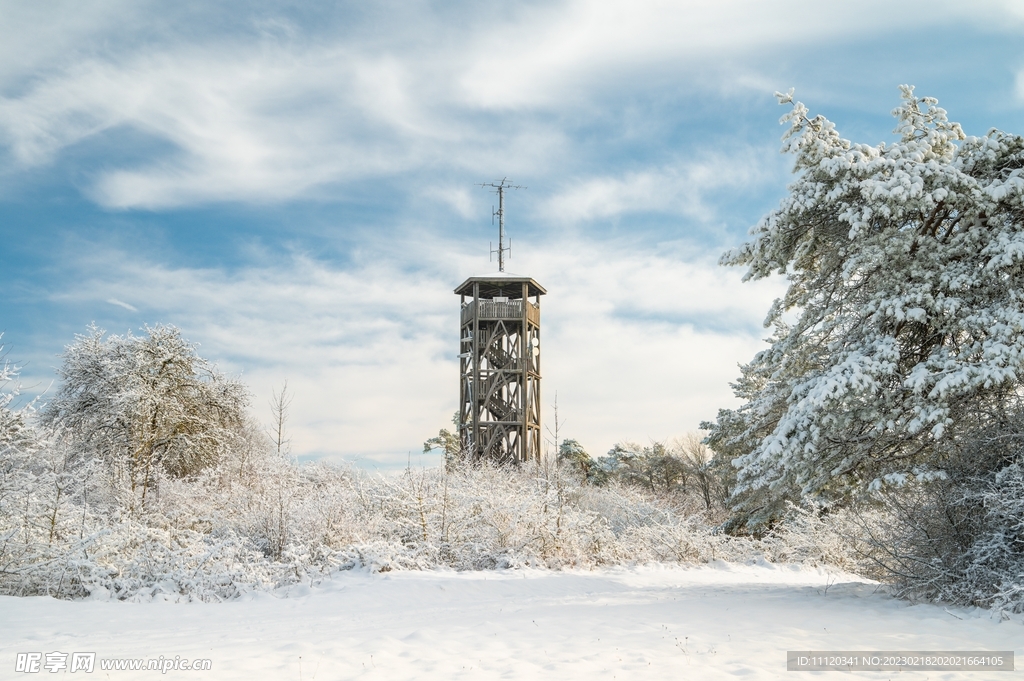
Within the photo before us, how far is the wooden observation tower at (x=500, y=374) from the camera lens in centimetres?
2462

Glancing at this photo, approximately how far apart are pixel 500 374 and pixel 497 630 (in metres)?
17.9

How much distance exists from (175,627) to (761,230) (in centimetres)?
870

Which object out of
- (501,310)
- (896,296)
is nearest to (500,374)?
(501,310)

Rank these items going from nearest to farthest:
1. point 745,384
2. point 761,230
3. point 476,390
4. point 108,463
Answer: point 761,230, point 108,463, point 745,384, point 476,390

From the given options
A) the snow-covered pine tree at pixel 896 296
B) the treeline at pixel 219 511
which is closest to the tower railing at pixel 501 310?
the treeline at pixel 219 511

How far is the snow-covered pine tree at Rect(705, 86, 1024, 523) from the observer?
7.95 metres

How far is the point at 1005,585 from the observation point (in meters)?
7.20

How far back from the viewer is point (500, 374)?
82.5 ft

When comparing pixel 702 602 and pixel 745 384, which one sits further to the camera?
pixel 745 384

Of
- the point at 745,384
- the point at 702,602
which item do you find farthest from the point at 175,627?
the point at 745,384

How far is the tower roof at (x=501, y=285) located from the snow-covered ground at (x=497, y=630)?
1613cm

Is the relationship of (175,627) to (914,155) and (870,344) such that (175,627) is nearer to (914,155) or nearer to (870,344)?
(870,344)

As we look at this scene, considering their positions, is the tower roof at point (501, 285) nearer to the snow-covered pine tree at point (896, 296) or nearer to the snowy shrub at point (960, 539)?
the snow-covered pine tree at point (896, 296)

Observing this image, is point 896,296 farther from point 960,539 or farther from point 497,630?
point 497,630
